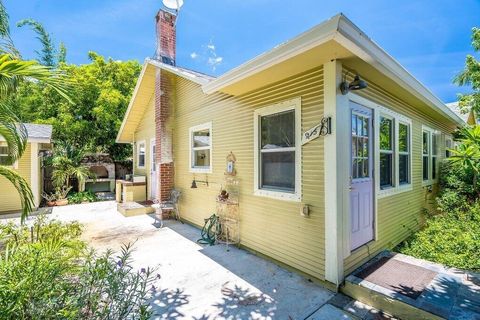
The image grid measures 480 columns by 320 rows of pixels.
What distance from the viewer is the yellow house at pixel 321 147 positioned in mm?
3131

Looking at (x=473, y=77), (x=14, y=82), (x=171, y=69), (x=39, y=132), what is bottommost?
(x=14, y=82)

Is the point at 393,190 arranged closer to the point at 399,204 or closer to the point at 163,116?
the point at 399,204

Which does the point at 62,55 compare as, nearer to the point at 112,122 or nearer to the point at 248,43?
the point at 112,122

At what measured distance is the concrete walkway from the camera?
2.77 meters

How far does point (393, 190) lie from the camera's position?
181 inches

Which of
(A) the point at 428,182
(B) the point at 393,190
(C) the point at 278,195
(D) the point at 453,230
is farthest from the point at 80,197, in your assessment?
(A) the point at 428,182

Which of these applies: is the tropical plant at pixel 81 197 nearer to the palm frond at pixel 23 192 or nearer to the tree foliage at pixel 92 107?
the tree foliage at pixel 92 107

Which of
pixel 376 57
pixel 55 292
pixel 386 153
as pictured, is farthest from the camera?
pixel 386 153

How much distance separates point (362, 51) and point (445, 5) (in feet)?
22.1

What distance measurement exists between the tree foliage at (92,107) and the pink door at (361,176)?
13902 millimetres

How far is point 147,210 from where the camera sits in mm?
8281

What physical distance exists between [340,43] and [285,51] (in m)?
0.65

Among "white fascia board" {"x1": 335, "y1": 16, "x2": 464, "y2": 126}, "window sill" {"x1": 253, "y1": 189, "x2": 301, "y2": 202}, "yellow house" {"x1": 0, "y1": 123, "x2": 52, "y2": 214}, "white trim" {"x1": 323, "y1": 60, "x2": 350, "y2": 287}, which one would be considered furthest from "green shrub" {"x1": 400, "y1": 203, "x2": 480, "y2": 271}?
"yellow house" {"x1": 0, "y1": 123, "x2": 52, "y2": 214}

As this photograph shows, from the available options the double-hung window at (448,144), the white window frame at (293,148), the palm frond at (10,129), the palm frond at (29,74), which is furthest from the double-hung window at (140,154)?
the double-hung window at (448,144)
